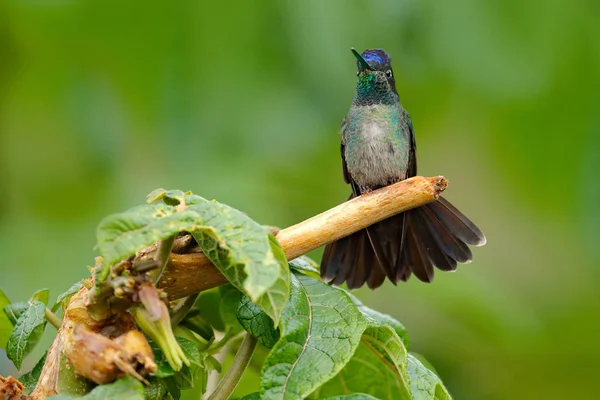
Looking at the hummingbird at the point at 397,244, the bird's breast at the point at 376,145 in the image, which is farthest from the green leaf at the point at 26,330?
the bird's breast at the point at 376,145

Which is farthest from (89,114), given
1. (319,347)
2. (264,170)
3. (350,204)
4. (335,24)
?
(319,347)

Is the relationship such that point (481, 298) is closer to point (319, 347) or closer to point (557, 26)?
point (557, 26)

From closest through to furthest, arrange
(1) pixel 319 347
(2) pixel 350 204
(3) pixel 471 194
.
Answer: (1) pixel 319 347 → (2) pixel 350 204 → (3) pixel 471 194

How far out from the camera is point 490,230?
14.1 ft

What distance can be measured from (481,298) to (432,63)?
Answer: 1.09 meters

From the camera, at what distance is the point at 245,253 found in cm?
116

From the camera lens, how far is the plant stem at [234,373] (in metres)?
1.42

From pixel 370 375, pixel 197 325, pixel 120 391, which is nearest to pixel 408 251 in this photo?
pixel 370 375

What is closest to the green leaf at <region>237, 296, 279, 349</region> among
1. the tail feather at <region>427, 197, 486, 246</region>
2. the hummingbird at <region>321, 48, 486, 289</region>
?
the hummingbird at <region>321, 48, 486, 289</region>

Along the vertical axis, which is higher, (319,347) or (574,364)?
(319,347)

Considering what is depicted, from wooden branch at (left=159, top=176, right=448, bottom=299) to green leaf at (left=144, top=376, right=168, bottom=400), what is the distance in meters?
0.20

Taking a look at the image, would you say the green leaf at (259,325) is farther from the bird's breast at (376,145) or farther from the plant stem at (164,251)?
the bird's breast at (376,145)

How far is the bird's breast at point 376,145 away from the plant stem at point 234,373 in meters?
1.74

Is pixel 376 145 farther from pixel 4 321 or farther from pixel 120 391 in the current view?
pixel 120 391
